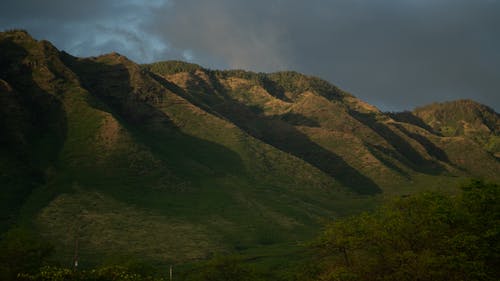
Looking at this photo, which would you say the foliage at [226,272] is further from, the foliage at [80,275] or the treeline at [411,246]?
the foliage at [80,275]

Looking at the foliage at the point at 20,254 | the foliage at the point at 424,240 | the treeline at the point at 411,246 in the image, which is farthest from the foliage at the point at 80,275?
the foliage at the point at 424,240

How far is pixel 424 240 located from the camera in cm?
7206

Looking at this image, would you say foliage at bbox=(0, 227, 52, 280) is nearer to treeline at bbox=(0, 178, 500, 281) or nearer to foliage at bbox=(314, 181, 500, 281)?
treeline at bbox=(0, 178, 500, 281)

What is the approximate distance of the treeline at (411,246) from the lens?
216 ft

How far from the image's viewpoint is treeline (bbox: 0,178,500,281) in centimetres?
6575

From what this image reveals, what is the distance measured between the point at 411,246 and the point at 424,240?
5.64 feet

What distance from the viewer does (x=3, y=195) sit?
193250 mm

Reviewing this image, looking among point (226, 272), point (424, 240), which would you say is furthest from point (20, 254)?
point (424, 240)

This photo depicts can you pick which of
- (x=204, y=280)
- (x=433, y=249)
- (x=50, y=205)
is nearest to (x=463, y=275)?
(x=433, y=249)

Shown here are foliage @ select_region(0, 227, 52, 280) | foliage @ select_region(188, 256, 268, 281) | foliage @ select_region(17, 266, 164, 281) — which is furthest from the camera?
foliage @ select_region(188, 256, 268, 281)

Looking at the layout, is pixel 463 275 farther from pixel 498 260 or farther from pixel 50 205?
pixel 50 205

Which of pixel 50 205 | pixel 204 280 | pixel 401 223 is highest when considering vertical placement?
pixel 50 205

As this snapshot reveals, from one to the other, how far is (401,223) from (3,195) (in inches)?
6139

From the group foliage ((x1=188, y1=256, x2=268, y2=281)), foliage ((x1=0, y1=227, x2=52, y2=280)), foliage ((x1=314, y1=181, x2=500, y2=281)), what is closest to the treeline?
foliage ((x1=314, y1=181, x2=500, y2=281))
